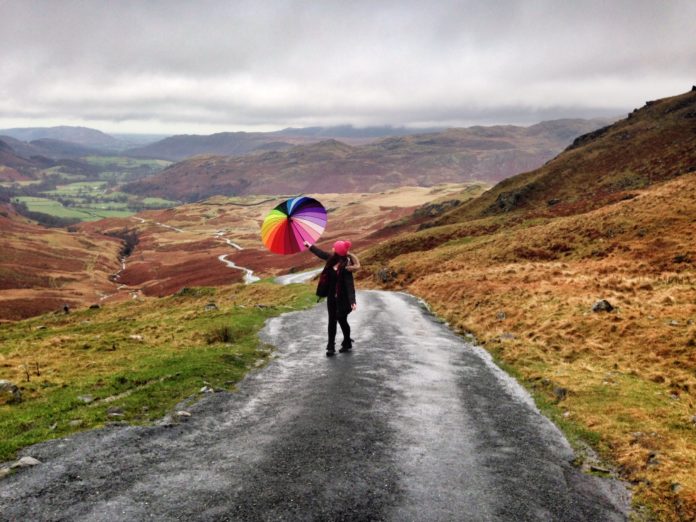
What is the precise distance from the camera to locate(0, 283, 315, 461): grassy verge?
1112 cm

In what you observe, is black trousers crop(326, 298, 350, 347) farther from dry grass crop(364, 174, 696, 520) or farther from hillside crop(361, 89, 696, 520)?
dry grass crop(364, 174, 696, 520)

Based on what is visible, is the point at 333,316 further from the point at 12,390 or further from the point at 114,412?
the point at 12,390

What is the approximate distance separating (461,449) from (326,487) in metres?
3.27

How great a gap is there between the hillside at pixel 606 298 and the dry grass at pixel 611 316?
0.05m

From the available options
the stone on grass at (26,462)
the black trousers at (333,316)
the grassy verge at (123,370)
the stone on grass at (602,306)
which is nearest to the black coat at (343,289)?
the black trousers at (333,316)

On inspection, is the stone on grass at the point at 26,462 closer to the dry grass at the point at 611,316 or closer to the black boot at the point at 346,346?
the dry grass at the point at 611,316

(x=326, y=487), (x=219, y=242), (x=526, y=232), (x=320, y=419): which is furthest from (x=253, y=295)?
(x=219, y=242)

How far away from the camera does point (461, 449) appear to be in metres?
9.52

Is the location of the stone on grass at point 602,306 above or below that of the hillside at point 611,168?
below

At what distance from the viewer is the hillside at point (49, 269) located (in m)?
82.9

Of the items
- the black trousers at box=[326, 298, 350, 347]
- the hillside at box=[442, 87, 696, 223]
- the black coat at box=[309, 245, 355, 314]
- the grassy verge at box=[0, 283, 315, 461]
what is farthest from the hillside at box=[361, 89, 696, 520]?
the grassy verge at box=[0, 283, 315, 461]

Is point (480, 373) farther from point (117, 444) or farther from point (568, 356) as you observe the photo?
point (117, 444)

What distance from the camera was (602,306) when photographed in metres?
21.2

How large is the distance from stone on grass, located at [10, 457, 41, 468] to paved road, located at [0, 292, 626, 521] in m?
0.21
